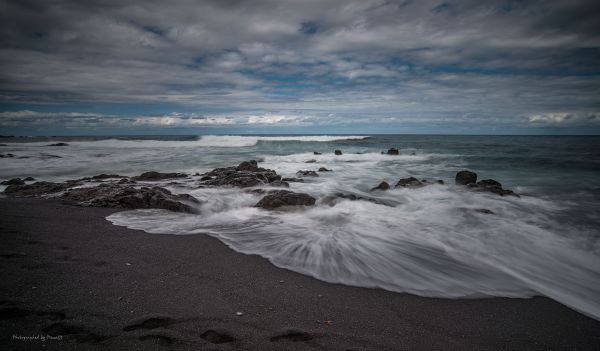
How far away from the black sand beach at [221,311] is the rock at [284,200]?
308 centimetres

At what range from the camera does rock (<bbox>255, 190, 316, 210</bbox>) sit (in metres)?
7.14

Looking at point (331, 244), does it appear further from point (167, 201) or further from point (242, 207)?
point (167, 201)

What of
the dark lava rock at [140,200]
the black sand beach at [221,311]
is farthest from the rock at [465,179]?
Answer: the dark lava rock at [140,200]

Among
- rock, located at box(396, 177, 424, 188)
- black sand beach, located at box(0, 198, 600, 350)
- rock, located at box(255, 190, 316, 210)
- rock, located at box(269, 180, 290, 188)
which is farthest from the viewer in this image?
rock, located at box(396, 177, 424, 188)

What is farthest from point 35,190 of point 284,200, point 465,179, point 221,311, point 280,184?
point 465,179

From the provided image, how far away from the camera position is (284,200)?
7195 mm

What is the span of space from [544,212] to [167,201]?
9365 mm

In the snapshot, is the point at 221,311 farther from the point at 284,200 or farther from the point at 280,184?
the point at 280,184

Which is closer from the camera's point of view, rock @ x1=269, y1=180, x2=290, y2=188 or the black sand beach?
the black sand beach

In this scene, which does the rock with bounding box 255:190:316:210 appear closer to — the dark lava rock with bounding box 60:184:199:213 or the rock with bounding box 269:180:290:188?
the dark lava rock with bounding box 60:184:199:213

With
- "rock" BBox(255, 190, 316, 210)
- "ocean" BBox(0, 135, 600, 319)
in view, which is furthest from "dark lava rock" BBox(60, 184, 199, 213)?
"rock" BBox(255, 190, 316, 210)

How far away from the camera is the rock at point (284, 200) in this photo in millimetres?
A: 7137

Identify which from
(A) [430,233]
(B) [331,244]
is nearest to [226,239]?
(B) [331,244]

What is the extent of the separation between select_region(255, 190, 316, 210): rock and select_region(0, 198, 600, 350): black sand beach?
121 inches
